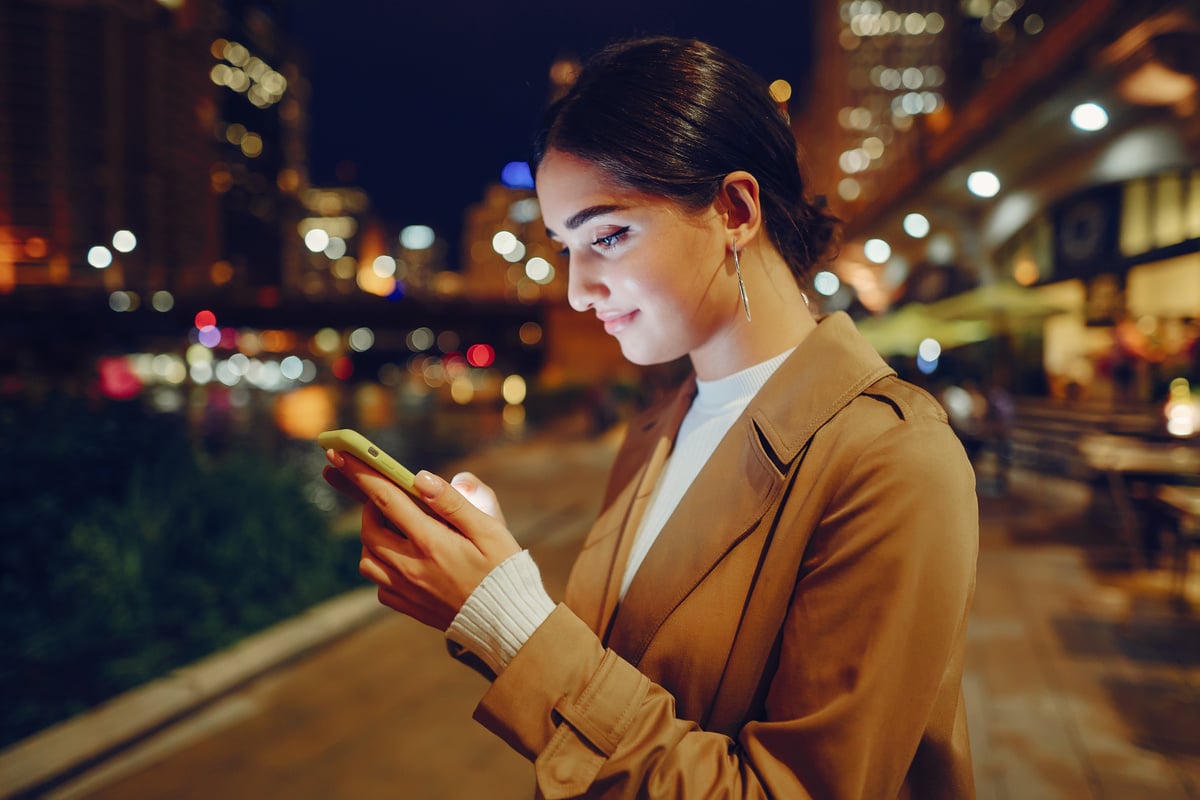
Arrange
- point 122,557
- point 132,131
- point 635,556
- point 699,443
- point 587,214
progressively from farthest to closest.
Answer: point 132,131 → point 122,557 → point 699,443 → point 635,556 → point 587,214

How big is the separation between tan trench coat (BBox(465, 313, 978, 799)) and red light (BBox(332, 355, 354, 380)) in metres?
83.2

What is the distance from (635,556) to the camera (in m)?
1.41

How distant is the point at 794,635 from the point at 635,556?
424mm

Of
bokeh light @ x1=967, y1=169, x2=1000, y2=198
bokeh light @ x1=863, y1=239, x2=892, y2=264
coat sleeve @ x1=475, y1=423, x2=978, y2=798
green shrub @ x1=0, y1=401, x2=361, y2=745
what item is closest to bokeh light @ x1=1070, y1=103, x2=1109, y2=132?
bokeh light @ x1=967, y1=169, x2=1000, y2=198

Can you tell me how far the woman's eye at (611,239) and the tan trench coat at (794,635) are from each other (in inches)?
16.7

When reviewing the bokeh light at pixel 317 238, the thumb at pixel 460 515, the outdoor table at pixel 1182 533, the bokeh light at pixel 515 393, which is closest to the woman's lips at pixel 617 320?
the thumb at pixel 460 515

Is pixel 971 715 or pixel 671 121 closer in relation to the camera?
pixel 671 121

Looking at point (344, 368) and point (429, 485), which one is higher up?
point (429, 485)

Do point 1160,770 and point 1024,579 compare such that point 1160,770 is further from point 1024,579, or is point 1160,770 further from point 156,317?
point 156,317

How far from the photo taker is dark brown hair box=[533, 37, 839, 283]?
1.27 metres

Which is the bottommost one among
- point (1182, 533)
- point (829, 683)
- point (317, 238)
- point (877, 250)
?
point (1182, 533)

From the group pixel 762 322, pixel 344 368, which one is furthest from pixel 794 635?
pixel 344 368

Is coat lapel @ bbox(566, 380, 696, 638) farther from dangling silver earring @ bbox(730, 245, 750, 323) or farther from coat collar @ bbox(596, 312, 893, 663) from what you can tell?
dangling silver earring @ bbox(730, 245, 750, 323)

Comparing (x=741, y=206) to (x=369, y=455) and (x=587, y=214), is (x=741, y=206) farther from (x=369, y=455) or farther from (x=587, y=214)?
(x=369, y=455)
